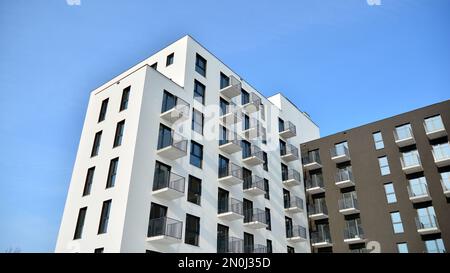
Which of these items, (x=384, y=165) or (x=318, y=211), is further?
(x=318, y=211)

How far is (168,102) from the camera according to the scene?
23.5m

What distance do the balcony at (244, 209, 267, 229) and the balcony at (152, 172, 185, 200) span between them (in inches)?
280

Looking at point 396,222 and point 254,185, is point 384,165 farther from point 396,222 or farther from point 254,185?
point 254,185

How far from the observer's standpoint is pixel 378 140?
31.6 metres

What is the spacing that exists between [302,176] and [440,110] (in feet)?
43.6

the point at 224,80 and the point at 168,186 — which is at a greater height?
the point at 224,80

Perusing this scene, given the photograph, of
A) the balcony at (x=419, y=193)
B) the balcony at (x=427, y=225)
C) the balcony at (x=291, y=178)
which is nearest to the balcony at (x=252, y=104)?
the balcony at (x=291, y=178)

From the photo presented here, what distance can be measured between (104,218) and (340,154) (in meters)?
22.4

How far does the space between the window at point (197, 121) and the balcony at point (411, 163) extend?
1719 cm

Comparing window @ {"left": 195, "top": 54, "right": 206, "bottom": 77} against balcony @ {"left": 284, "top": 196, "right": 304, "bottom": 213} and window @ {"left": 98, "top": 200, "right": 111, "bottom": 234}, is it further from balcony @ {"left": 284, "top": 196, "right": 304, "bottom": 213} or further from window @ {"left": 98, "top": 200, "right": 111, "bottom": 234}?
balcony @ {"left": 284, "top": 196, "right": 304, "bottom": 213}

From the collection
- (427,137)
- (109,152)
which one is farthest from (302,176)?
(109,152)

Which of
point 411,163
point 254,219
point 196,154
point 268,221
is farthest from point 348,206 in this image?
point 196,154

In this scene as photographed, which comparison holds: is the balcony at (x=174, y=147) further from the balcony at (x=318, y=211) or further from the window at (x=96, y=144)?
the balcony at (x=318, y=211)

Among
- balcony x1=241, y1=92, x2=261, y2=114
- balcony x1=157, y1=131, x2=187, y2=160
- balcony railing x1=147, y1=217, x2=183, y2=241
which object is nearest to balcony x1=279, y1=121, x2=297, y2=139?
balcony x1=241, y1=92, x2=261, y2=114
